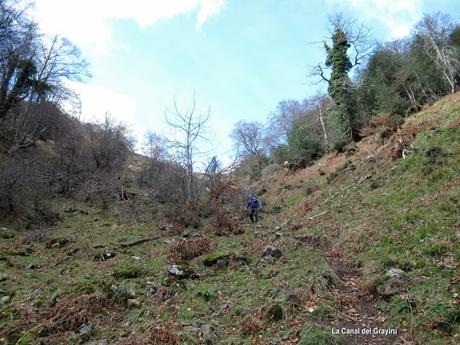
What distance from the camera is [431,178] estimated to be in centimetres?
1045

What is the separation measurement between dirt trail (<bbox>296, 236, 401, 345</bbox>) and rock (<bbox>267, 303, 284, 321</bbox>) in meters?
0.76

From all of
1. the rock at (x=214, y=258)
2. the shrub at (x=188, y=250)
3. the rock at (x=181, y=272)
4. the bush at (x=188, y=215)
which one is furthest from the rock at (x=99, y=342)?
the bush at (x=188, y=215)

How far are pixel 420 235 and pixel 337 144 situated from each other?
18.5 m

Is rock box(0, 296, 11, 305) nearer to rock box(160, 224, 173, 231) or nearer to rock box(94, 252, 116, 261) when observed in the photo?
rock box(94, 252, 116, 261)

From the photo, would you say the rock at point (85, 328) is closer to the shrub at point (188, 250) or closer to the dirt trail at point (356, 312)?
the dirt trail at point (356, 312)

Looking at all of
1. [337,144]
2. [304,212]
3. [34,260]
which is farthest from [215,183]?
[34,260]

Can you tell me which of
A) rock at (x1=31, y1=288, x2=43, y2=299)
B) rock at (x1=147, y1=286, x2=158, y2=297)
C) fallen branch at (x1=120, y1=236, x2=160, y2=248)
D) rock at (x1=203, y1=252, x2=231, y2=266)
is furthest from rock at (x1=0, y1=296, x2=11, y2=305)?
fallen branch at (x1=120, y1=236, x2=160, y2=248)

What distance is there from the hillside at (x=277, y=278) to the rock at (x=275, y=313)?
0.05 ft

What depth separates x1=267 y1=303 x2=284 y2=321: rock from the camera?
229 inches

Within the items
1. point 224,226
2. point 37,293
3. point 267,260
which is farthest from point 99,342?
point 224,226

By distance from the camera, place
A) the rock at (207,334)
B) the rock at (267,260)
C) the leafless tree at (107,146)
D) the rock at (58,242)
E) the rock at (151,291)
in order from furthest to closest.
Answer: the leafless tree at (107,146)
the rock at (58,242)
the rock at (267,260)
the rock at (151,291)
the rock at (207,334)

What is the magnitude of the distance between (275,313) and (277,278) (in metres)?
1.58

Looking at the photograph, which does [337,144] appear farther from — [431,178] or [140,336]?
[140,336]

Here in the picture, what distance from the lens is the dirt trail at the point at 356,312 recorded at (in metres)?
4.99
